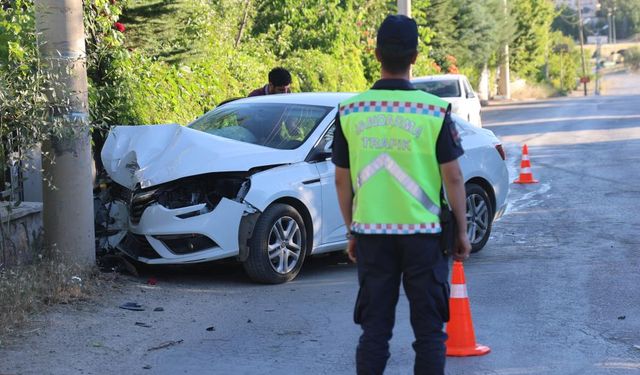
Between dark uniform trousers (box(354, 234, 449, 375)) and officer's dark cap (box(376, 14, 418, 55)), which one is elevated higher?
officer's dark cap (box(376, 14, 418, 55))

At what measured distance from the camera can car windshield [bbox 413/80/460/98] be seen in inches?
887

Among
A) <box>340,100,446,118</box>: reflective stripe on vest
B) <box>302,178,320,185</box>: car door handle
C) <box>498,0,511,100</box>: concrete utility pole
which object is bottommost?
<box>302,178,320,185</box>: car door handle

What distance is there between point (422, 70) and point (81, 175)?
2636 cm

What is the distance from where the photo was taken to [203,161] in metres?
8.30

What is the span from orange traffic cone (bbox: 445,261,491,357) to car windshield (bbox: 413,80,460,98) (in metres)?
16.6

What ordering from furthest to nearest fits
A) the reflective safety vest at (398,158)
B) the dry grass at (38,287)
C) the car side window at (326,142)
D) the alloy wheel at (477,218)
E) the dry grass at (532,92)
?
1. the dry grass at (532,92)
2. the alloy wheel at (477,218)
3. the car side window at (326,142)
4. the dry grass at (38,287)
5. the reflective safety vest at (398,158)

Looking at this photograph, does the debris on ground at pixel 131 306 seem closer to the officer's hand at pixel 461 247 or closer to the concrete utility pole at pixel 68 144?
the concrete utility pole at pixel 68 144

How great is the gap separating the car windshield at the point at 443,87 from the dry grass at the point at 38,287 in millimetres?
15545

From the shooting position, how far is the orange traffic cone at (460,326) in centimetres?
609

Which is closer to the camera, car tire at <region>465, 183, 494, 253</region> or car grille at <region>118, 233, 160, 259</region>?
car grille at <region>118, 233, 160, 259</region>

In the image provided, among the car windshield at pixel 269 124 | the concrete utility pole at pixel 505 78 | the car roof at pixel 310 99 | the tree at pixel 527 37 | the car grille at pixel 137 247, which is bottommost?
the car grille at pixel 137 247

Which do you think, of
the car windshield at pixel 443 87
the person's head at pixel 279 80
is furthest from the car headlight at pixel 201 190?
the car windshield at pixel 443 87

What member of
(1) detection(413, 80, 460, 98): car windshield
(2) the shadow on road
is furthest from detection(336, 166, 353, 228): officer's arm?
(1) detection(413, 80, 460, 98): car windshield

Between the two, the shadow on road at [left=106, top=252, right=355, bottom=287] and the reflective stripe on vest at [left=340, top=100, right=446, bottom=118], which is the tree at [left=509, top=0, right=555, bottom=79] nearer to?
the shadow on road at [left=106, top=252, right=355, bottom=287]
